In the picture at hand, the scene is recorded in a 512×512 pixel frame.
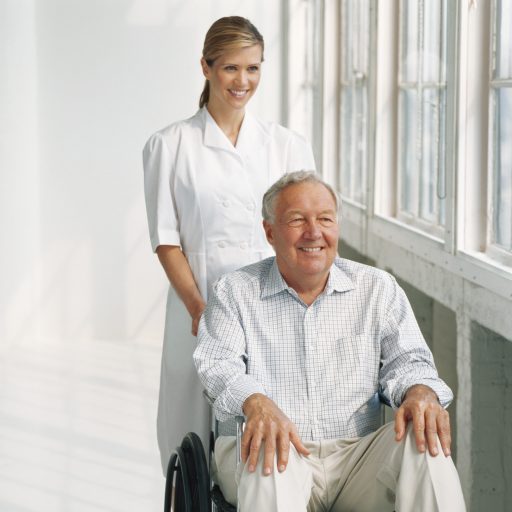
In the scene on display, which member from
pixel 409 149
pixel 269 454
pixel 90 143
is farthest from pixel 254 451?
pixel 90 143

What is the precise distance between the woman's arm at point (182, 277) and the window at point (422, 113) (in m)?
1.12

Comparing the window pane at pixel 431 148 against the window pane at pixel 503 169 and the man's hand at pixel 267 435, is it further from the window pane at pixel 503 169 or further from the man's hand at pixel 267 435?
the man's hand at pixel 267 435

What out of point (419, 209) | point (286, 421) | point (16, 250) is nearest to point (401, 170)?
point (419, 209)

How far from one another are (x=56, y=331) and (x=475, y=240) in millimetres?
4517

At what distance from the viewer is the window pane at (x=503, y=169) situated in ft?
10.4

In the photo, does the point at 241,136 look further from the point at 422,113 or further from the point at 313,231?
the point at 422,113

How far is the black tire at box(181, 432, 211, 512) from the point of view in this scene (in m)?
2.32

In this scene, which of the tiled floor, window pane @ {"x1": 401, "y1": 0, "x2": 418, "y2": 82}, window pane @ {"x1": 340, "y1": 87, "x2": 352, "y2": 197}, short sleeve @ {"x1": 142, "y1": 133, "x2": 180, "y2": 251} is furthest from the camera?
window pane @ {"x1": 340, "y1": 87, "x2": 352, "y2": 197}

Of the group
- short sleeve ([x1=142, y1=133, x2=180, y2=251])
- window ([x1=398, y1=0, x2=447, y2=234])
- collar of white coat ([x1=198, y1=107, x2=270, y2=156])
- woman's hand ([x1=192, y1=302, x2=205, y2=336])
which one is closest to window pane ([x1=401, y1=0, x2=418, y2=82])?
window ([x1=398, y1=0, x2=447, y2=234])

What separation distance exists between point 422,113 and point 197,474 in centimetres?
237

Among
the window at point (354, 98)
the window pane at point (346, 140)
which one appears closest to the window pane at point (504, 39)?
the window at point (354, 98)

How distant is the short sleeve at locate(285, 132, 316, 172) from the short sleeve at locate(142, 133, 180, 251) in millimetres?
362

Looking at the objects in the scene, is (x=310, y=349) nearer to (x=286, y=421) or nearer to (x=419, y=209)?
(x=286, y=421)

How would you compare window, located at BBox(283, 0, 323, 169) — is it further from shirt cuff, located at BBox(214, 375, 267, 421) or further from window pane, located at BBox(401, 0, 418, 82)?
shirt cuff, located at BBox(214, 375, 267, 421)
